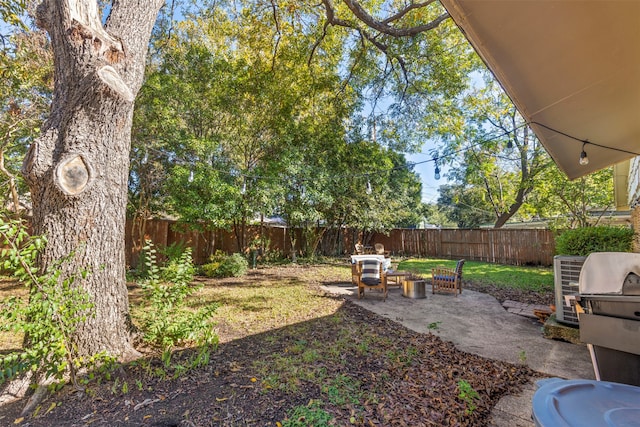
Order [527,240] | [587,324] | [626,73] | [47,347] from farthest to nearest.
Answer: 1. [527,240]
2. [626,73]
3. [47,347]
4. [587,324]

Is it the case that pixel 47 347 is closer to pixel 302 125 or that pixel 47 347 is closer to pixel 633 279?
pixel 633 279

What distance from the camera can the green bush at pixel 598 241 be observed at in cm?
484

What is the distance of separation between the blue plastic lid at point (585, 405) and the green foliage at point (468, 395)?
140cm

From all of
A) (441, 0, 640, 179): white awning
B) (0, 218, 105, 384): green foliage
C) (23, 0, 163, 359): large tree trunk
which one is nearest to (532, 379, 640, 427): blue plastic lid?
(441, 0, 640, 179): white awning

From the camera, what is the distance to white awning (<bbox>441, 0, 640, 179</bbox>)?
5.76 feet

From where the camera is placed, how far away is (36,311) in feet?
6.61

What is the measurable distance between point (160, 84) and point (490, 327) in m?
9.23

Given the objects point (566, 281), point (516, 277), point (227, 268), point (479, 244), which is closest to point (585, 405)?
point (566, 281)

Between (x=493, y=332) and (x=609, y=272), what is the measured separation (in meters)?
2.16

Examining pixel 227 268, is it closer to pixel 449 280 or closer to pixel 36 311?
pixel 449 280

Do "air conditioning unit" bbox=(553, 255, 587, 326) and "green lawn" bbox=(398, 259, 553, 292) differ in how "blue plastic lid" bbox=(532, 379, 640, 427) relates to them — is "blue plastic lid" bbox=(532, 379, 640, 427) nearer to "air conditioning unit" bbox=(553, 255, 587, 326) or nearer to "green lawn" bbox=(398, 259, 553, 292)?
"air conditioning unit" bbox=(553, 255, 587, 326)

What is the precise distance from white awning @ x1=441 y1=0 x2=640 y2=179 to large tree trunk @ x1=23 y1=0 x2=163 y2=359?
2.91 meters

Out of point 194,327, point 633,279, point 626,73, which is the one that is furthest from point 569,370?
point 194,327

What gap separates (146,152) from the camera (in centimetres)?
844
